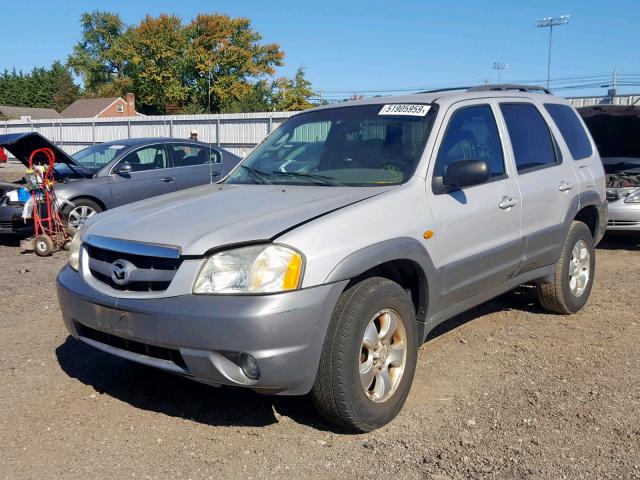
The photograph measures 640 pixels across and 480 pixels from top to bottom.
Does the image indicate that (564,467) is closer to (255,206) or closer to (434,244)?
(434,244)

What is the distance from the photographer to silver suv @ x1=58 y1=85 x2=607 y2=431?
3.15 metres

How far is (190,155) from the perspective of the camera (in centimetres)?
1097

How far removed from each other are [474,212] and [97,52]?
9405cm

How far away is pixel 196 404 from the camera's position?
4.04 meters

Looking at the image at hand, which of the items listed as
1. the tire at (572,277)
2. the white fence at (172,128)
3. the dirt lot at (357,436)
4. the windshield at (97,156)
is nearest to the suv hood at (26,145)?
the windshield at (97,156)

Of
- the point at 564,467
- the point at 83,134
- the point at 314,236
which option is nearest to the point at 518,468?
the point at 564,467

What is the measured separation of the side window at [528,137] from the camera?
16.2ft

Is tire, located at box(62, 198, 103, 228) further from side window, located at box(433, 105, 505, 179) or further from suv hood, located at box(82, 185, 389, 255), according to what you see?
side window, located at box(433, 105, 505, 179)

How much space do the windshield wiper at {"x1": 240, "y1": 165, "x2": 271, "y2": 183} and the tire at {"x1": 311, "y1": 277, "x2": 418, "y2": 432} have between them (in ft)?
4.53

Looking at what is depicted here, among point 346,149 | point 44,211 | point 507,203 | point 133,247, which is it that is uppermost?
point 346,149

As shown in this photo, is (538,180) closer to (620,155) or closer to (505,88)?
(505,88)

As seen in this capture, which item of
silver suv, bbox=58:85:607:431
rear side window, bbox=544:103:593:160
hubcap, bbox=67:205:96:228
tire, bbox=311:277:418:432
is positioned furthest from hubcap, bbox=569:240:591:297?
hubcap, bbox=67:205:96:228

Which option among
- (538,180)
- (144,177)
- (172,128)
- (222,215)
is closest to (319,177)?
(222,215)

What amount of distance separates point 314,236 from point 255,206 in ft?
2.02
